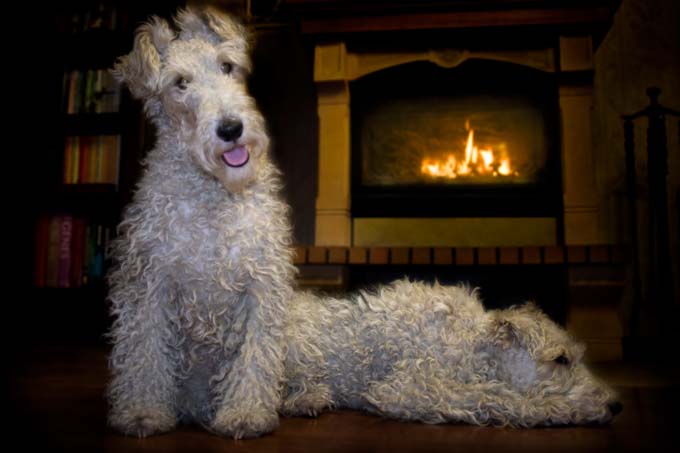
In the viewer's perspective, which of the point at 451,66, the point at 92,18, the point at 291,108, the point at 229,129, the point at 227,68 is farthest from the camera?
the point at 291,108

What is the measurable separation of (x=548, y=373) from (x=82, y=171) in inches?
97.5

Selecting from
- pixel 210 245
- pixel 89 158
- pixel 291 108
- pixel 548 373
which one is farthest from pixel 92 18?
pixel 548 373

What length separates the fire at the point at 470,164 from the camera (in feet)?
9.05

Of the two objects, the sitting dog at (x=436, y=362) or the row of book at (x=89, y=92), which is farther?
the row of book at (x=89, y=92)

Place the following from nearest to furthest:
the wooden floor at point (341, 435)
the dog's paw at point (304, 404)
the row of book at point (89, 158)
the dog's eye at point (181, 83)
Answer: the wooden floor at point (341, 435) → the dog's eye at point (181, 83) → the dog's paw at point (304, 404) → the row of book at point (89, 158)

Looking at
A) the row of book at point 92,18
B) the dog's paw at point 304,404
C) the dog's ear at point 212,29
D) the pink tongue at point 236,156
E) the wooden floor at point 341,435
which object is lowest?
the wooden floor at point 341,435

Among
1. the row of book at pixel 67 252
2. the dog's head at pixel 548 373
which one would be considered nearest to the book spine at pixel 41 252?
the row of book at pixel 67 252

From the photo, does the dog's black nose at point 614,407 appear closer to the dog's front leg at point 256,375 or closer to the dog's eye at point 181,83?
the dog's front leg at point 256,375

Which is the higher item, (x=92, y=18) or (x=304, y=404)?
(x=92, y=18)

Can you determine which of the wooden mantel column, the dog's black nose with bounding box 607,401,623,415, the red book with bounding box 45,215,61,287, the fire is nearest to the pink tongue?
the dog's black nose with bounding box 607,401,623,415

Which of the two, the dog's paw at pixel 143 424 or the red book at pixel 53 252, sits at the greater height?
the red book at pixel 53 252

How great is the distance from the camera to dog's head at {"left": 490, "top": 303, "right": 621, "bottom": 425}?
1081mm

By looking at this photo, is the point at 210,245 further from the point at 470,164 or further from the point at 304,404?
the point at 470,164

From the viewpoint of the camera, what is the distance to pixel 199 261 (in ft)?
3.31
